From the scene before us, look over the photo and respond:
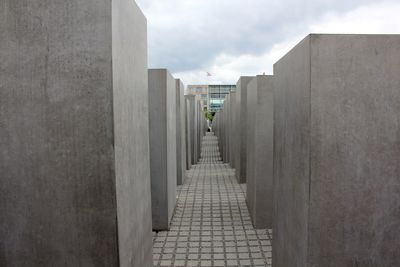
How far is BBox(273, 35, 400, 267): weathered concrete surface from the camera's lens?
279cm

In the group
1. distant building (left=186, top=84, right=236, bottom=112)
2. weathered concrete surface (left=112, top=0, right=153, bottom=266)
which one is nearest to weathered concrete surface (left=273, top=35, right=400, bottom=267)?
weathered concrete surface (left=112, top=0, right=153, bottom=266)

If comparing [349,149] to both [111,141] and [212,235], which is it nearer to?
[111,141]

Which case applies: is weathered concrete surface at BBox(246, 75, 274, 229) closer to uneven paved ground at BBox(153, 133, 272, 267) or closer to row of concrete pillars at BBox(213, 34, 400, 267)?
uneven paved ground at BBox(153, 133, 272, 267)

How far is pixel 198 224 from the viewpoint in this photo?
7055 millimetres

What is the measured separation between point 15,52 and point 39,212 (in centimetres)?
120

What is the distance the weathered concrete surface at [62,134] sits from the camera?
2.58m

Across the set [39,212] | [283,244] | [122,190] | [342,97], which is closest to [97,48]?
[122,190]

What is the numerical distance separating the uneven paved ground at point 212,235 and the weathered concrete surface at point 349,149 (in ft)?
7.63

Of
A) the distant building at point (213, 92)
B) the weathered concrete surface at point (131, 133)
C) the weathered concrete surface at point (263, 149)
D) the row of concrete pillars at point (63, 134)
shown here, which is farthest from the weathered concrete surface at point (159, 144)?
the distant building at point (213, 92)

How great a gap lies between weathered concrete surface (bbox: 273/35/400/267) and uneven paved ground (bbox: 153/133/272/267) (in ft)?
7.63

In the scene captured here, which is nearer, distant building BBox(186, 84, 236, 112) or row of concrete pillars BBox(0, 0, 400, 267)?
row of concrete pillars BBox(0, 0, 400, 267)

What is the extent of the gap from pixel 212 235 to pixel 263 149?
178cm

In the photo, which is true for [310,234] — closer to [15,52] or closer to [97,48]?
[97,48]

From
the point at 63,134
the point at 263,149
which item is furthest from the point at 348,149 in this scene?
the point at 263,149
